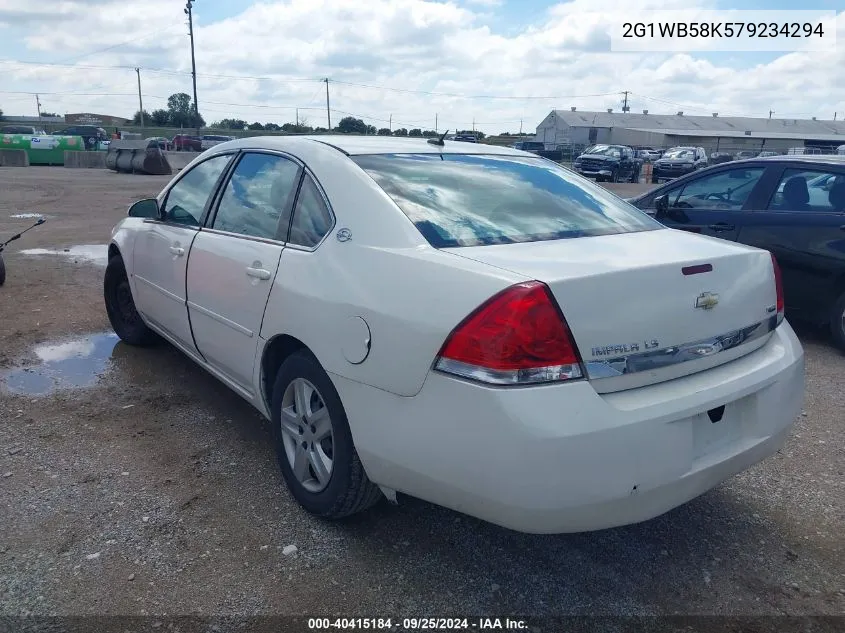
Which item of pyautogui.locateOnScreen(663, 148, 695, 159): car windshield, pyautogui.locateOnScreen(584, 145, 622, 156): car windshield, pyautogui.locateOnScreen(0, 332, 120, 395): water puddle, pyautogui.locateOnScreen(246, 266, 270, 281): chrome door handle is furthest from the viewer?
pyautogui.locateOnScreen(663, 148, 695, 159): car windshield

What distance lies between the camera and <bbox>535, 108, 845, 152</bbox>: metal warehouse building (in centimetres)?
6400

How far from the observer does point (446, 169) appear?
11.2 ft

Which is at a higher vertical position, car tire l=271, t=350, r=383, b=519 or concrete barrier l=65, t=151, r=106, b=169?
concrete barrier l=65, t=151, r=106, b=169

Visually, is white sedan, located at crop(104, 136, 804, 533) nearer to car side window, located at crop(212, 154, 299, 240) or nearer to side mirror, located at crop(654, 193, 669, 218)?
car side window, located at crop(212, 154, 299, 240)

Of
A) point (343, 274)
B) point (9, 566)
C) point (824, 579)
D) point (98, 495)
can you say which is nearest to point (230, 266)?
point (343, 274)

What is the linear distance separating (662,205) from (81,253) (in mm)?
7436

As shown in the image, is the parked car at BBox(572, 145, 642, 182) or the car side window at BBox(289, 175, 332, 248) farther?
the parked car at BBox(572, 145, 642, 182)

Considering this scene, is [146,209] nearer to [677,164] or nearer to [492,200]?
[492,200]

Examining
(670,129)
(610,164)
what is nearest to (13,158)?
(610,164)

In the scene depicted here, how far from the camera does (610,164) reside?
3212 centimetres

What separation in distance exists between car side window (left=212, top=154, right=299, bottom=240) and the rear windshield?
0.42m

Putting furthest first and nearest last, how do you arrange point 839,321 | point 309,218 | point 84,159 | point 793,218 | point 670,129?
point 670,129 → point 84,159 → point 793,218 → point 839,321 → point 309,218

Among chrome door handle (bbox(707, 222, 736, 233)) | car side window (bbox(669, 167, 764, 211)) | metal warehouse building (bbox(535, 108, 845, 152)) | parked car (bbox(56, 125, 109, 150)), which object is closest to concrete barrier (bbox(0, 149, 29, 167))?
parked car (bbox(56, 125, 109, 150))

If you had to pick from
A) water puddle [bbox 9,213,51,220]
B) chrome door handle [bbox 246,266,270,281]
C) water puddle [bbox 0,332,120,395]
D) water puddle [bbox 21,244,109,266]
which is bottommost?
water puddle [bbox 0,332,120,395]
